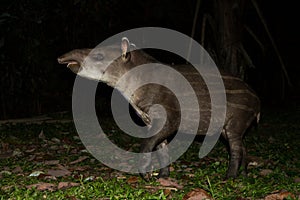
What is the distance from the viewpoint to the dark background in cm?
1176

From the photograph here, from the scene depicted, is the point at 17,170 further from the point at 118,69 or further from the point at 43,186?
the point at 118,69

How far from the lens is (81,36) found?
12844mm

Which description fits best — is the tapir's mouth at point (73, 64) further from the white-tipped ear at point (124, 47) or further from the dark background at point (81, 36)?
the dark background at point (81, 36)

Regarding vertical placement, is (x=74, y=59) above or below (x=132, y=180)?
above

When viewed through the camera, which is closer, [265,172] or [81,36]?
[265,172]

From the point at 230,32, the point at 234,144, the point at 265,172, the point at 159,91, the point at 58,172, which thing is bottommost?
the point at 265,172

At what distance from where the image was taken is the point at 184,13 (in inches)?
595

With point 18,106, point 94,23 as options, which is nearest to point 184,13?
point 94,23

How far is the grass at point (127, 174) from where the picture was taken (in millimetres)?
4508

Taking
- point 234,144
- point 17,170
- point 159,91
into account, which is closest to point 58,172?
point 17,170

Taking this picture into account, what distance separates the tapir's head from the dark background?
187 inches

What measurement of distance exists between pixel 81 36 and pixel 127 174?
8041 millimetres

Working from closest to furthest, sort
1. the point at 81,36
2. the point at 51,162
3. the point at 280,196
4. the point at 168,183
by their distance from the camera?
the point at 280,196 < the point at 168,183 < the point at 51,162 < the point at 81,36

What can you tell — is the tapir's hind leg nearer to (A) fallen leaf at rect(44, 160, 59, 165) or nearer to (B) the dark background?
(A) fallen leaf at rect(44, 160, 59, 165)
